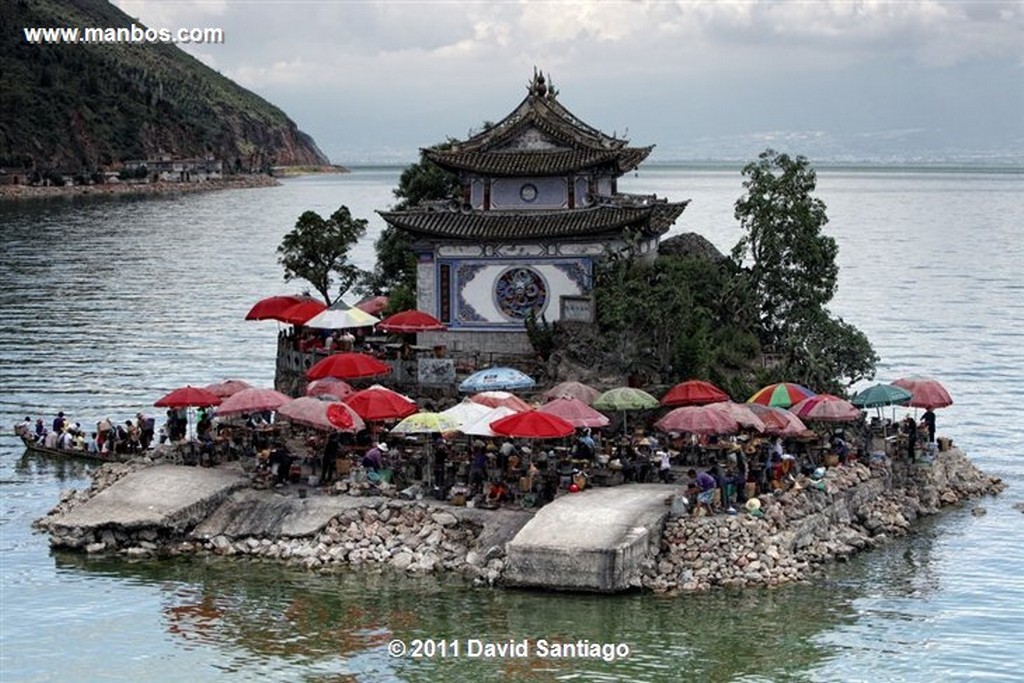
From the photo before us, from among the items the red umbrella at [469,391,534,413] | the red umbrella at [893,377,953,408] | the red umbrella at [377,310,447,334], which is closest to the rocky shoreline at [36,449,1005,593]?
the red umbrella at [469,391,534,413]

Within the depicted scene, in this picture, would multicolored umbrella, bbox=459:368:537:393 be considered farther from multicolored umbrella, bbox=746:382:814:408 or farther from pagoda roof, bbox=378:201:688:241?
pagoda roof, bbox=378:201:688:241

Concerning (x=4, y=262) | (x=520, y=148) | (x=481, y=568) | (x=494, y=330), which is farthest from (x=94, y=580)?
(x=4, y=262)

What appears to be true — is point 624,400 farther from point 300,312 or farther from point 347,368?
point 300,312

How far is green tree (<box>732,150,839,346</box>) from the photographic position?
5222 cm

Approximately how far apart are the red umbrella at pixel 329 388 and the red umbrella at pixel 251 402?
4.98 feet

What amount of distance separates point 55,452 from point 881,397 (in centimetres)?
2470

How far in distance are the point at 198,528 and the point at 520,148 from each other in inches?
726

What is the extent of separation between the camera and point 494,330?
49.9 meters

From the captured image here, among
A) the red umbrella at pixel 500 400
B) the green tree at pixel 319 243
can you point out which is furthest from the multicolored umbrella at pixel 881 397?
the green tree at pixel 319 243

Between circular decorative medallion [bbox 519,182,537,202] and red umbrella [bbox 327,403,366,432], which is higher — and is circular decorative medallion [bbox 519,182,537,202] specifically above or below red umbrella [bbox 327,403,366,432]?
above

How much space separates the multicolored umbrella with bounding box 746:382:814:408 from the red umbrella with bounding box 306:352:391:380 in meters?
10.1

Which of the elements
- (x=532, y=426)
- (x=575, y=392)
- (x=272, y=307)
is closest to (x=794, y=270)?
(x=575, y=392)

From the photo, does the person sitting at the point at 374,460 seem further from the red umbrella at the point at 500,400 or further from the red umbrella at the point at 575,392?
the red umbrella at the point at 575,392

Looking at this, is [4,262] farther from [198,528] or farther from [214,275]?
[198,528]
